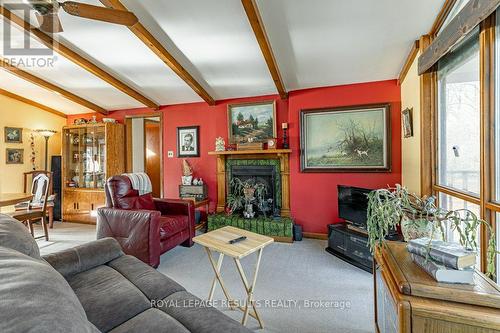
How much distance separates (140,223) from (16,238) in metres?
1.55

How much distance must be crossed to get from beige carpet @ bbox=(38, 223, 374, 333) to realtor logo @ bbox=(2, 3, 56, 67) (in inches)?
110

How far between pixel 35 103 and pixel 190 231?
176 inches

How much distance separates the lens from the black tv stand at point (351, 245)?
2.85 metres

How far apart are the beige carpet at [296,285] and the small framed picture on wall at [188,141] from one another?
1969 mm

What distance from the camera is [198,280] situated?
2.64 m

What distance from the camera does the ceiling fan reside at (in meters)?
1.73

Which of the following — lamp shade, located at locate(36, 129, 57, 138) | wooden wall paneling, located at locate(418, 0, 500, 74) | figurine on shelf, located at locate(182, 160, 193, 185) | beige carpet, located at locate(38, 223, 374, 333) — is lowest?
beige carpet, located at locate(38, 223, 374, 333)

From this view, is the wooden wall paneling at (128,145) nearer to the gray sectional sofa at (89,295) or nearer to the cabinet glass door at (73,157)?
the cabinet glass door at (73,157)

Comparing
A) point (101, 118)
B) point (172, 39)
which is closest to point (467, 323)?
point (172, 39)

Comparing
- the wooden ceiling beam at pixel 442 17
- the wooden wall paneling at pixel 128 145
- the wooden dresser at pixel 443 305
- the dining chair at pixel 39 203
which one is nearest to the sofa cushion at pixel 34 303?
the wooden dresser at pixel 443 305

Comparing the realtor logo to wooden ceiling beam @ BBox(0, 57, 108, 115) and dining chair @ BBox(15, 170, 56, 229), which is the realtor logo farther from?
dining chair @ BBox(15, 170, 56, 229)

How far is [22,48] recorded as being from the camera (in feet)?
11.1

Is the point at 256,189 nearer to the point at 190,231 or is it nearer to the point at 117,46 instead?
the point at 190,231

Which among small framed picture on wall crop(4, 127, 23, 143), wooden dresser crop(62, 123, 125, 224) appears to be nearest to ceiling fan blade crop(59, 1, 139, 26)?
wooden dresser crop(62, 123, 125, 224)
